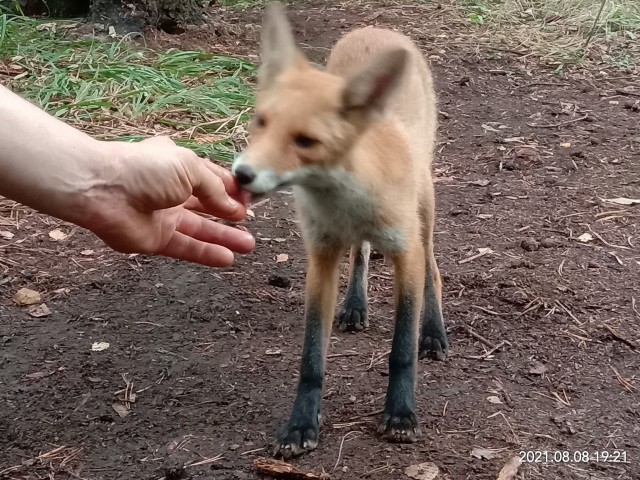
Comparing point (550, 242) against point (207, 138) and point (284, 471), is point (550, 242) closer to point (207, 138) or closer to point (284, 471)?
point (284, 471)

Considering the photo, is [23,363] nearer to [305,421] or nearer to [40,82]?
[305,421]

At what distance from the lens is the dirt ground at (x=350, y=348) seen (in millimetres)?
3500

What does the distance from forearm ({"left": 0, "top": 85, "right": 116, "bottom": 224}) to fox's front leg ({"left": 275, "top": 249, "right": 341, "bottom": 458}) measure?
3.87 ft

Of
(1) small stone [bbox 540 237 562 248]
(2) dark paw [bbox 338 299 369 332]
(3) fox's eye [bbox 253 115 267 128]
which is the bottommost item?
(2) dark paw [bbox 338 299 369 332]

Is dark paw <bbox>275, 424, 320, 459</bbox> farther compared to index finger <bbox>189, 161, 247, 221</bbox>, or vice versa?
dark paw <bbox>275, 424, 320, 459</bbox>

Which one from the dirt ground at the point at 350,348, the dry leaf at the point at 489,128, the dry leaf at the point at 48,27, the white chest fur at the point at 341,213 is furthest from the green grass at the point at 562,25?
the white chest fur at the point at 341,213

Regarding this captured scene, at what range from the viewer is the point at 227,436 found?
3605 mm

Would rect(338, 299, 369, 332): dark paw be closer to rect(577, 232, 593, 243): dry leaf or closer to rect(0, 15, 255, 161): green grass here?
rect(577, 232, 593, 243): dry leaf

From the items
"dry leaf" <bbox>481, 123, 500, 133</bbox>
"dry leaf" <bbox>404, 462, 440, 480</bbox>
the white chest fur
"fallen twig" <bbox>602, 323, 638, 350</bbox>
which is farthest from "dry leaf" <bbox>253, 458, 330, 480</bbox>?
"dry leaf" <bbox>481, 123, 500, 133</bbox>

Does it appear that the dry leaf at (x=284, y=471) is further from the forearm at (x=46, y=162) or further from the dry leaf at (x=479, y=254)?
the dry leaf at (x=479, y=254)

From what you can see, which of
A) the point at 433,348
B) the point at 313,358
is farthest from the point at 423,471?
the point at 433,348

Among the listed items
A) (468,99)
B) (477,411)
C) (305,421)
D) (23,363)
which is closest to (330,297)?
(305,421)

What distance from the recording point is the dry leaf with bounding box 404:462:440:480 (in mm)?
3297

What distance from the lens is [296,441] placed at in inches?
137
